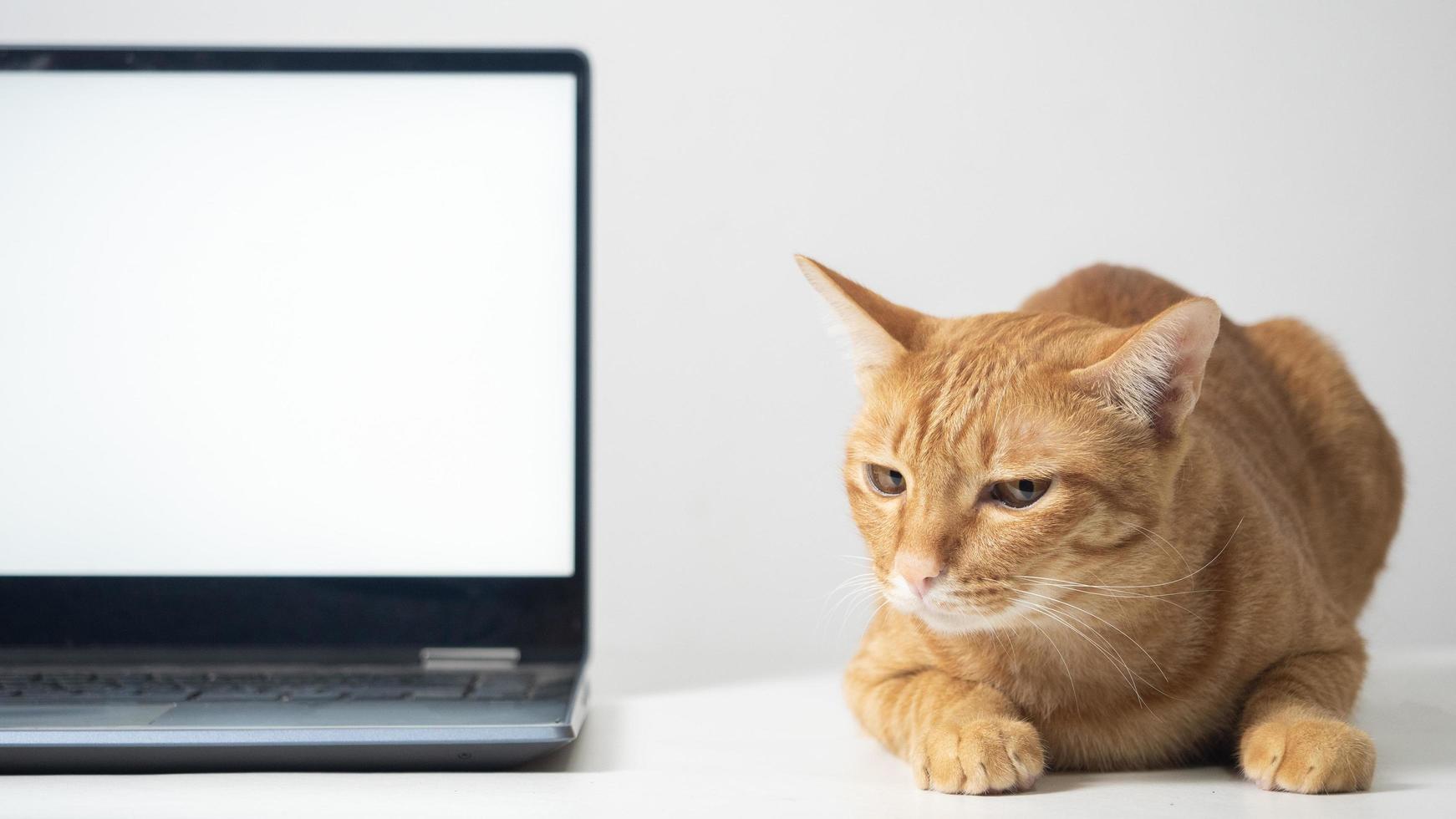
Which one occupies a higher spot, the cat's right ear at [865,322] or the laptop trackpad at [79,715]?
the cat's right ear at [865,322]

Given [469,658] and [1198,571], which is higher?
[1198,571]

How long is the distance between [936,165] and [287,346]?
914mm

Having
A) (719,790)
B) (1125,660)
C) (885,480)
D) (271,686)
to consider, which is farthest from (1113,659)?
(271,686)

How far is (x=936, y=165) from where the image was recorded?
173cm

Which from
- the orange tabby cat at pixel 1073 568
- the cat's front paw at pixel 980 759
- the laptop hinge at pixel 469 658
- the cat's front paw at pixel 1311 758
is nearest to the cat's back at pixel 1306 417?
the orange tabby cat at pixel 1073 568

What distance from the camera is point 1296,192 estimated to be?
5.71 feet

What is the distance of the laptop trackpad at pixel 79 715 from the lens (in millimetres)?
952

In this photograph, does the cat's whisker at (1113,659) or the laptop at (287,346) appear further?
the laptop at (287,346)

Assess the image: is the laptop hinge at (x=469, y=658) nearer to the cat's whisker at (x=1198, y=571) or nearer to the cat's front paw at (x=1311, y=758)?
the cat's whisker at (x=1198, y=571)

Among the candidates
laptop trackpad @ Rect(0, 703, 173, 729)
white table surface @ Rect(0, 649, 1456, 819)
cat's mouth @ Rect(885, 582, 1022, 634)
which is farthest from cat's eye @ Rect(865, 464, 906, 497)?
laptop trackpad @ Rect(0, 703, 173, 729)

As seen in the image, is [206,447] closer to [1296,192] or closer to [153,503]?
[153,503]

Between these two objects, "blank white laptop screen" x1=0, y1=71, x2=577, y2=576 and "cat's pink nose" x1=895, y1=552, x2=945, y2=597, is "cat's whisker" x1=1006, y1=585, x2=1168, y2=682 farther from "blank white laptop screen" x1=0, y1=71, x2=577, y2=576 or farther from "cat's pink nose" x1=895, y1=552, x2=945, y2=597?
"blank white laptop screen" x1=0, y1=71, x2=577, y2=576

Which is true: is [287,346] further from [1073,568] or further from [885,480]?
[1073,568]

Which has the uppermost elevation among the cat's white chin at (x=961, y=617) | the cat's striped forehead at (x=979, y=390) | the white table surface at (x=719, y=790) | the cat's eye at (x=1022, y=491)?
the cat's striped forehead at (x=979, y=390)
